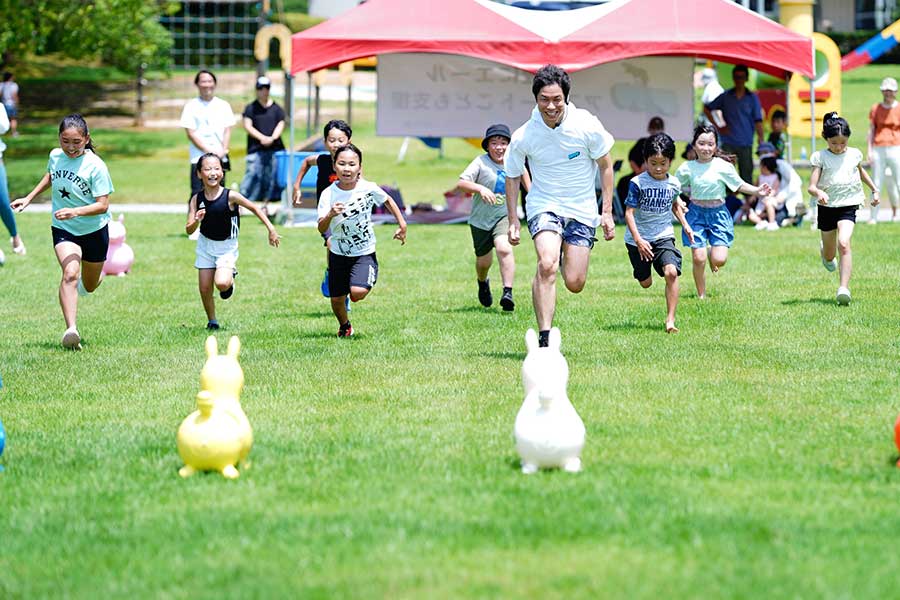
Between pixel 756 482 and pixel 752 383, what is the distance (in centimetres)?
262

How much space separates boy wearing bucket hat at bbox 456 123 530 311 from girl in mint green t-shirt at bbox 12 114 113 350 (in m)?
3.12

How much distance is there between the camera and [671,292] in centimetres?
→ 1100

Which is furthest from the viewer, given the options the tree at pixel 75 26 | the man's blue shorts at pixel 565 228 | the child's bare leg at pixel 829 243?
the tree at pixel 75 26

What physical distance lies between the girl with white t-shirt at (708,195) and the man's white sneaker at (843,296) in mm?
1060

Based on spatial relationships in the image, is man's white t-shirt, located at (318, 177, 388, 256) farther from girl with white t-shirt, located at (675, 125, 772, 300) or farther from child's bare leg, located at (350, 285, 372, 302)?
girl with white t-shirt, located at (675, 125, 772, 300)

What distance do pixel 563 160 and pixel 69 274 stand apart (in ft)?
12.6

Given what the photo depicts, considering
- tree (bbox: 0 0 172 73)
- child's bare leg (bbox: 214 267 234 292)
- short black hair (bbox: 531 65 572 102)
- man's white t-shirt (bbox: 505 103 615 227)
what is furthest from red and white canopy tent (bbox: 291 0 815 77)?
tree (bbox: 0 0 172 73)

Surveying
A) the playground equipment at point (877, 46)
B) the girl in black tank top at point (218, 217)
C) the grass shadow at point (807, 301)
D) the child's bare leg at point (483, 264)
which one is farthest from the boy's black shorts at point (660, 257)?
the playground equipment at point (877, 46)

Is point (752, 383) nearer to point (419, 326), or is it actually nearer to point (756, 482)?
point (756, 482)

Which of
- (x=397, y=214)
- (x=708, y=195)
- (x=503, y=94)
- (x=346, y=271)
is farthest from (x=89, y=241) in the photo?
(x=503, y=94)

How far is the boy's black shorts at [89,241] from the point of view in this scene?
10.6 meters

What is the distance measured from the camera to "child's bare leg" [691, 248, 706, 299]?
40.5 ft

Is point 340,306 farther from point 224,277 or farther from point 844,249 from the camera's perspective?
point 844,249

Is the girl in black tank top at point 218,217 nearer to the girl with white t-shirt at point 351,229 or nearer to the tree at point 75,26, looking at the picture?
the girl with white t-shirt at point 351,229
